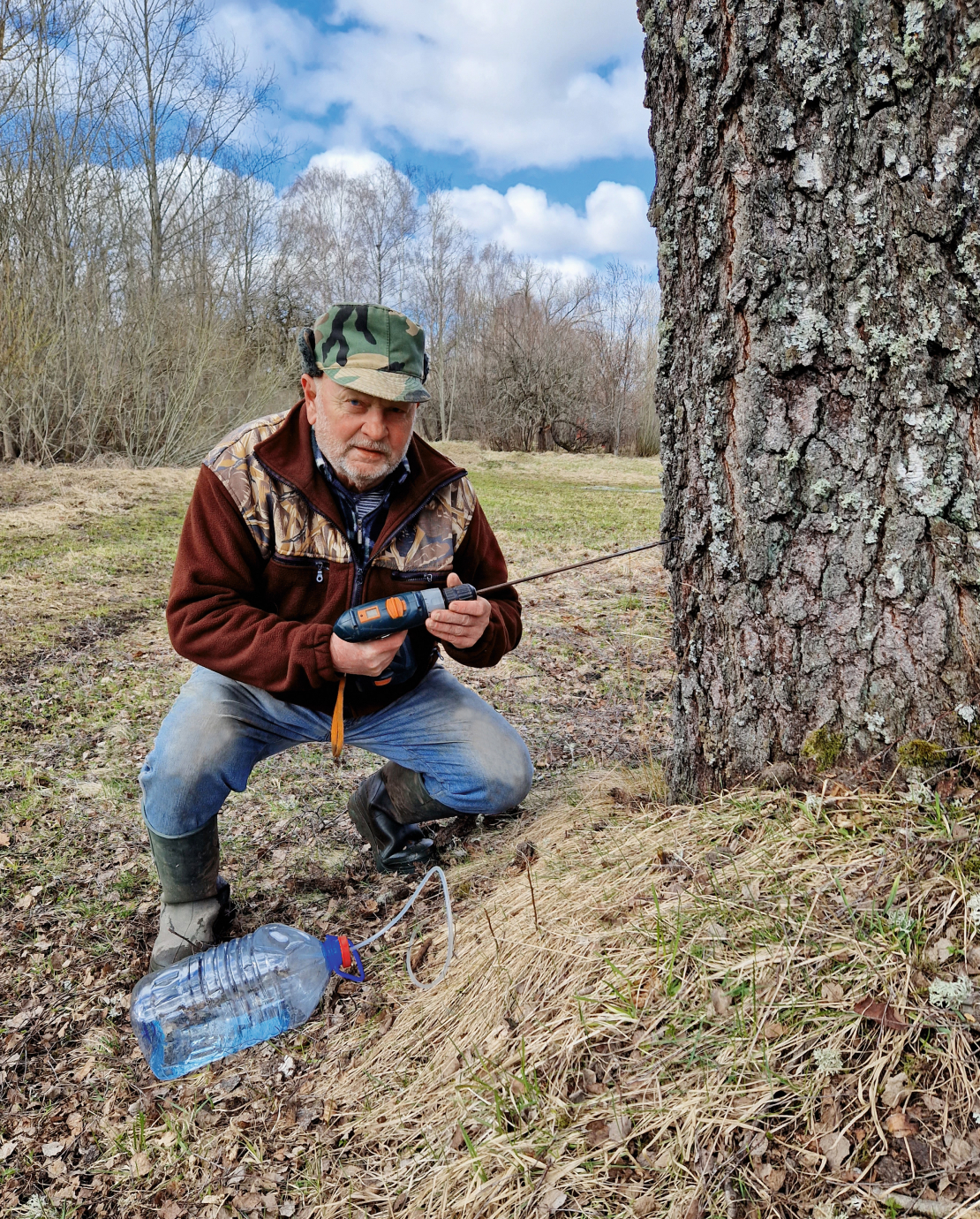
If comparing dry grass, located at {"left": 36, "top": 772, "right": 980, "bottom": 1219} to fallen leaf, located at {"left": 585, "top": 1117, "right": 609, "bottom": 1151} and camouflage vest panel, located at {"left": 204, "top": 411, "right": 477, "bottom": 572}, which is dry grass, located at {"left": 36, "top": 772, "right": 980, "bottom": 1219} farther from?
camouflage vest panel, located at {"left": 204, "top": 411, "right": 477, "bottom": 572}

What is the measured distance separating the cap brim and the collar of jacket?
0.28 meters

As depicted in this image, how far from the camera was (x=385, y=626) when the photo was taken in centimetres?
253

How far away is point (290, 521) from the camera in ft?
8.78

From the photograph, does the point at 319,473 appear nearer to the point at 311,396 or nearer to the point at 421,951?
the point at 311,396

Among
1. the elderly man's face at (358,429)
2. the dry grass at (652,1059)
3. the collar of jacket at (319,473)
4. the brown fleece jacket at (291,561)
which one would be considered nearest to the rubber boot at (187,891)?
the dry grass at (652,1059)

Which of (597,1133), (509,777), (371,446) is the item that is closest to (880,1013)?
(597,1133)

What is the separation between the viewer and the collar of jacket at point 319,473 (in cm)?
267

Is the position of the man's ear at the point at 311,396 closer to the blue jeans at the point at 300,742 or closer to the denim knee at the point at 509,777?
the blue jeans at the point at 300,742

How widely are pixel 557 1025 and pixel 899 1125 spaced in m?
0.69

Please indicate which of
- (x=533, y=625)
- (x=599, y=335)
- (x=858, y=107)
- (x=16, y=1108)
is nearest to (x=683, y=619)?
(x=858, y=107)

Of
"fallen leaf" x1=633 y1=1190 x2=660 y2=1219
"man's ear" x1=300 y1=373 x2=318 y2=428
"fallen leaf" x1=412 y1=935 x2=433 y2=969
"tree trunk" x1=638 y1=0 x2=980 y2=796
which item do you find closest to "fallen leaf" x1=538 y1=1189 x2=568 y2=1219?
"fallen leaf" x1=633 y1=1190 x2=660 y2=1219

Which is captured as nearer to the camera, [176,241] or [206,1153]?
[206,1153]

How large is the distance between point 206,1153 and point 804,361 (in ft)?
7.79

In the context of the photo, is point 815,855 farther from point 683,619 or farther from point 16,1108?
point 16,1108
